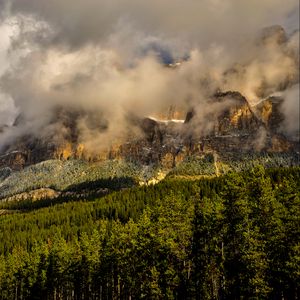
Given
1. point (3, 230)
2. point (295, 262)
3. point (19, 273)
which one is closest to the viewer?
point (295, 262)

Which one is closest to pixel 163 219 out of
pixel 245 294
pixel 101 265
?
pixel 245 294

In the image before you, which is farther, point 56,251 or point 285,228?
point 56,251

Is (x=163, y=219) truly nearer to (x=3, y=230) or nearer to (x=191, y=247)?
(x=191, y=247)

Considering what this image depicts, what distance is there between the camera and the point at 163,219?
56.7 metres

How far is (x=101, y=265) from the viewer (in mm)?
73062

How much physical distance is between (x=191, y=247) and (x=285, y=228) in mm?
15897

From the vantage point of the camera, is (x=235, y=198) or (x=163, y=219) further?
(x=163, y=219)

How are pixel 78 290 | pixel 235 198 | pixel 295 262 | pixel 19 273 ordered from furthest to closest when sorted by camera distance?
pixel 19 273 < pixel 78 290 < pixel 235 198 < pixel 295 262

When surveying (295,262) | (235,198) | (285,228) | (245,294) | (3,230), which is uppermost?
(3,230)

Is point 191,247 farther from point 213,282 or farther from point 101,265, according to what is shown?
point 101,265

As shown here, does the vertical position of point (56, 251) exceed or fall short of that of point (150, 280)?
it exceeds it

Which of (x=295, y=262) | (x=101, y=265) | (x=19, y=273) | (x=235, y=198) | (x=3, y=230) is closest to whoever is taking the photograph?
(x=295, y=262)

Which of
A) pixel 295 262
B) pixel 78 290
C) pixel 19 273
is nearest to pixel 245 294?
pixel 295 262

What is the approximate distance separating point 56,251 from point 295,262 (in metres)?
58.7
